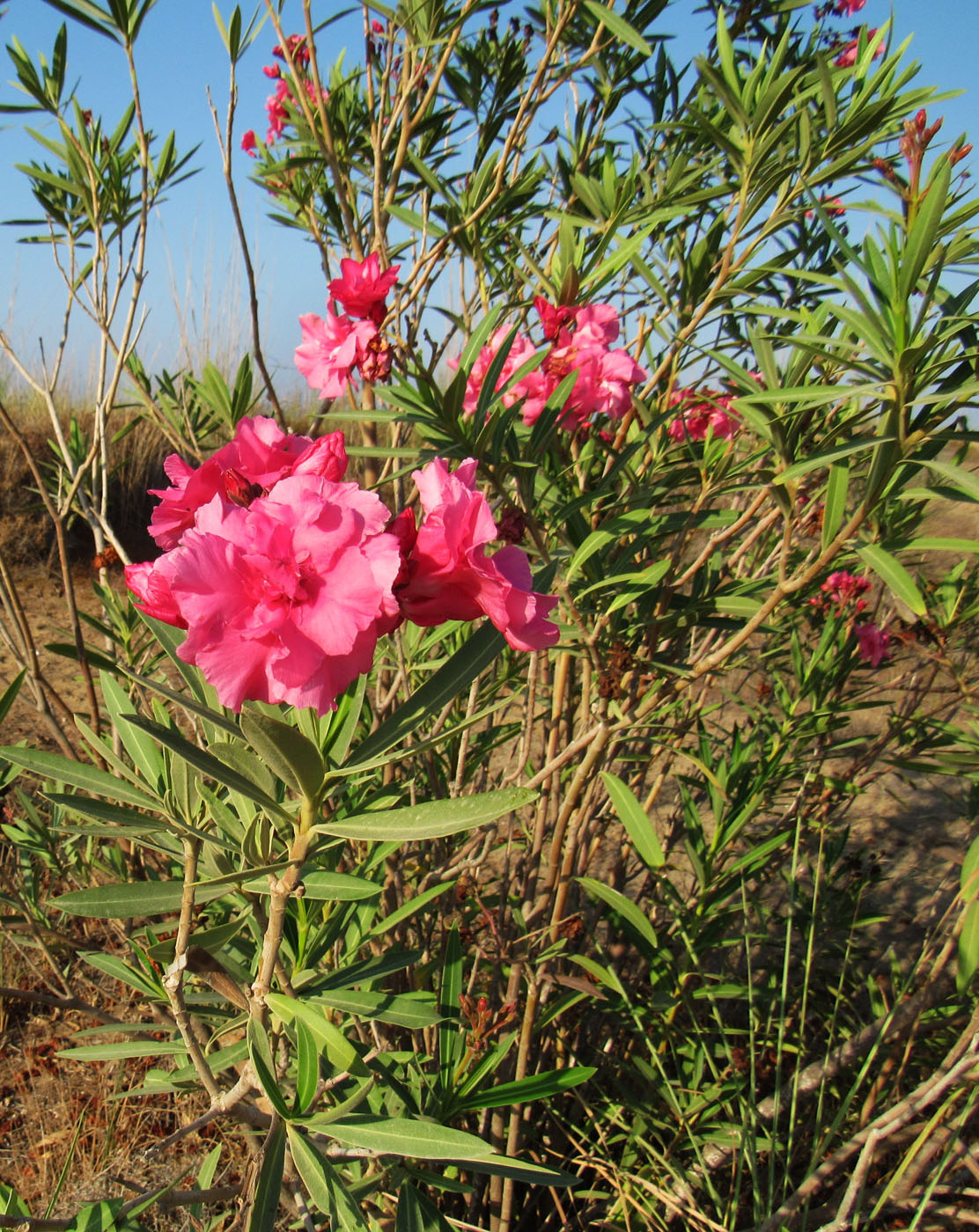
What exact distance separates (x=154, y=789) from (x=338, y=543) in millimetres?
417

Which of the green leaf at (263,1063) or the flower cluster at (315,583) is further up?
the flower cluster at (315,583)

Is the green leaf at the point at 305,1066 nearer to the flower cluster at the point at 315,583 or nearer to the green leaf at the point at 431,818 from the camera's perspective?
the green leaf at the point at 431,818

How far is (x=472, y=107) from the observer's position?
1968 mm

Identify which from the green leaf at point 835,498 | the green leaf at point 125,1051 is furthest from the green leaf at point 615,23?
the green leaf at point 125,1051

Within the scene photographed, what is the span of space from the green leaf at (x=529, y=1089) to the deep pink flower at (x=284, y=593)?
70cm

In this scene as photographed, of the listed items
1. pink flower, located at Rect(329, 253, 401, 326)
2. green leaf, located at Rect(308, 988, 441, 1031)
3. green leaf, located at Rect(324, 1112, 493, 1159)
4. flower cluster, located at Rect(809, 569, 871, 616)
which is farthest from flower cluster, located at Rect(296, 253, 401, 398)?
flower cluster, located at Rect(809, 569, 871, 616)

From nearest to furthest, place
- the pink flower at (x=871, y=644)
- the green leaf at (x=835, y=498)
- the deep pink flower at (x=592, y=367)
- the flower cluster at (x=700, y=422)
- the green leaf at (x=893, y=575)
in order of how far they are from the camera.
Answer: the green leaf at (x=893, y=575) → the green leaf at (x=835, y=498) → the deep pink flower at (x=592, y=367) → the flower cluster at (x=700, y=422) → the pink flower at (x=871, y=644)

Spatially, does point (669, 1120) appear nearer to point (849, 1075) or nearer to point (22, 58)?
point (849, 1075)

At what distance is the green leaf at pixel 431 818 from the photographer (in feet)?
1.94

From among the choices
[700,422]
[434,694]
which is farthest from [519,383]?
[434,694]

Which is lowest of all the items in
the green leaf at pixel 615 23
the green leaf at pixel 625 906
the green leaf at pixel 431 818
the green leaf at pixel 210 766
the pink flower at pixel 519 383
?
the green leaf at pixel 625 906

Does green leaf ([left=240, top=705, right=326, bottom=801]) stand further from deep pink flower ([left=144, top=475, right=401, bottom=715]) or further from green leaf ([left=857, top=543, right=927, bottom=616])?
green leaf ([left=857, top=543, right=927, bottom=616])

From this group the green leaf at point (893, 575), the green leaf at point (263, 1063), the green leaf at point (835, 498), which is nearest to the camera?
the green leaf at point (263, 1063)

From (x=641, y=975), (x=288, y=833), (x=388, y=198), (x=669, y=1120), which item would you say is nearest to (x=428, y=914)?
(x=641, y=975)
